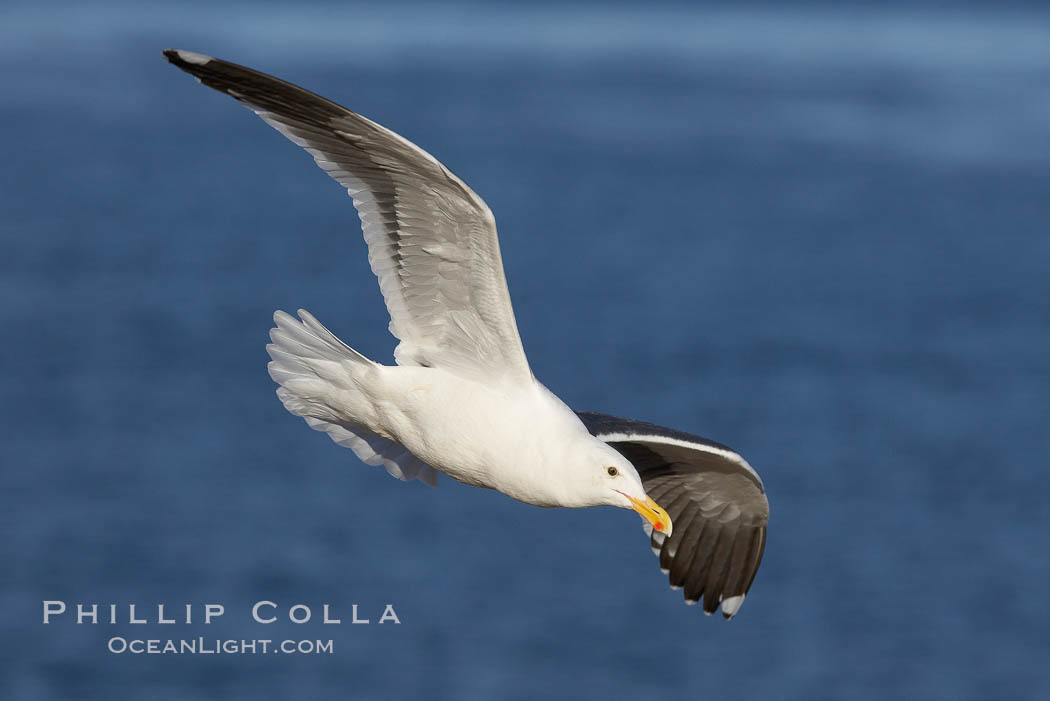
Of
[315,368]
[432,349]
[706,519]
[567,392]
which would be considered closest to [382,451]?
[315,368]

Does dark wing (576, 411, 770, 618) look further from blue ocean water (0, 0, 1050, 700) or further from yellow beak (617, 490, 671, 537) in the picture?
blue ocean water (0, 0, 1050, 700)

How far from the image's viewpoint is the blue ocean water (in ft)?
88.5

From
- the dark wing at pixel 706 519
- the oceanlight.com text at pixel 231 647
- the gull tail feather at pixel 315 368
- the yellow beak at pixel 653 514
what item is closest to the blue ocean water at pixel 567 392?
the oceanlight.com text at pixel 231 647

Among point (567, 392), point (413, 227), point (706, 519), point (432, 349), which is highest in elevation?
point (413, 227)

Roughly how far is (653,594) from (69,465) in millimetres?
12765

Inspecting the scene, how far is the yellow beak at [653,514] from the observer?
297 inches

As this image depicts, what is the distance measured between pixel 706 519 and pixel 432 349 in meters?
2.80

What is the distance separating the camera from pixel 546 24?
98250mm

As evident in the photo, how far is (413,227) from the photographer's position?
7.48m

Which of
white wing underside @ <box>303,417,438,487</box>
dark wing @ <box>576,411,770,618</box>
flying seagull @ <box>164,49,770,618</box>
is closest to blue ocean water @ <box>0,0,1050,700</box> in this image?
dark wing @ <box>576,411,770,618</box>

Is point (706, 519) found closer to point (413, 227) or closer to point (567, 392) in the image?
point (413, 227)

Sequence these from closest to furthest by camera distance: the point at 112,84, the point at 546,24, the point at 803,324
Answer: the point at 803,324
the point at 112,84
the point at 546,24

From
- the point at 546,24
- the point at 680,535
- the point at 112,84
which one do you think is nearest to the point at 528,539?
the point at 680,535

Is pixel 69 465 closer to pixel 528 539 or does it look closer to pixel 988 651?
pixel 528 539
